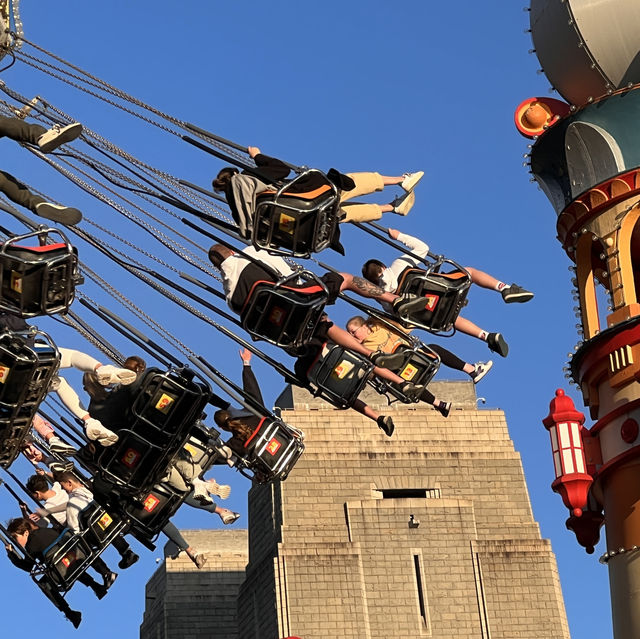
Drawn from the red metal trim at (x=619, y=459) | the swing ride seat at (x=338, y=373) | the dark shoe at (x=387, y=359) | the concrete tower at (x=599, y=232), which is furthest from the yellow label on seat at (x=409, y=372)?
the red metal trim at (x=619, y=459)

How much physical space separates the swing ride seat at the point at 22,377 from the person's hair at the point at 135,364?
1487 mm

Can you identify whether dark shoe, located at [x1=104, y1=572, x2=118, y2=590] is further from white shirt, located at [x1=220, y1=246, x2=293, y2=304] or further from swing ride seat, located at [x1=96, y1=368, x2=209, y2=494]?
white shirt, located at [x1=220, y1=246, x2=293, y2=304]

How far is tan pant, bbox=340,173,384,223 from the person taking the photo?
26.2m

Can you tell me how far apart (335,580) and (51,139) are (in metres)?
39.6

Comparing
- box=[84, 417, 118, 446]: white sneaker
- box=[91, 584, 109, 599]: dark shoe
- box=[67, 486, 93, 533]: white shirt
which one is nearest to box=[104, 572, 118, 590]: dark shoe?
box=[91, 584, 109, 599]: dark shoe

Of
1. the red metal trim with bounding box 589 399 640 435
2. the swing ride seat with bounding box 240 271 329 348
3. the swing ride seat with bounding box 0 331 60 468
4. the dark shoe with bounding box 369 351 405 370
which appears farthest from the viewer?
the dark shoe with bounding box 369 351 405 370

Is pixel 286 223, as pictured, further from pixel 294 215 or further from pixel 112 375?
pixel 112 375

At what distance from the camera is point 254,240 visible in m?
24.5

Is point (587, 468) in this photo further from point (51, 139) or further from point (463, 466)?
point (463, 466)

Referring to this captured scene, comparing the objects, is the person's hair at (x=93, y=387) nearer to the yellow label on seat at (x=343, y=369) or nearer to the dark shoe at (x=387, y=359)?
the yellow label on seat at (x=343, y=369)

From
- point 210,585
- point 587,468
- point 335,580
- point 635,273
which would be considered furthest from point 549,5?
point 210,585

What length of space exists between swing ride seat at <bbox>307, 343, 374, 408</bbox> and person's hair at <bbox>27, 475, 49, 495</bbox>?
4.81m

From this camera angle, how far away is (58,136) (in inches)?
904

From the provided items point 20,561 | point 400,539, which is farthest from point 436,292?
point 400,539
